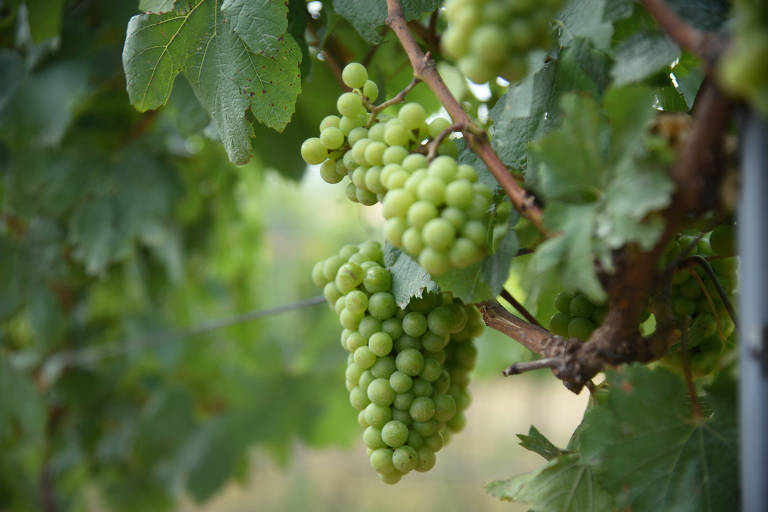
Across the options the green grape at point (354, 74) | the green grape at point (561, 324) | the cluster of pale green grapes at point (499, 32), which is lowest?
the green grape at point (561, 324)

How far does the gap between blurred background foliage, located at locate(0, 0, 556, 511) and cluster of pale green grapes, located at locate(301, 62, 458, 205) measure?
0.32 meters

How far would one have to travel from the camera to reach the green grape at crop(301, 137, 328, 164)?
490 mm

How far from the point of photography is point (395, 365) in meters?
0.53

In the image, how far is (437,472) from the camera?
470 centimetres

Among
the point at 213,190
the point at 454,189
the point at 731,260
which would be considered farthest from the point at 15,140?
the point at 731,260

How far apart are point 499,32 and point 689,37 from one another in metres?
0.10

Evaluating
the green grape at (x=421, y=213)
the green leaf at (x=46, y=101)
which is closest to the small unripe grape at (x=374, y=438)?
the green grape at (x=421, y=213)

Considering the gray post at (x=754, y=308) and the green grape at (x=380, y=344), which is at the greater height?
the gray post at (x=754, y=308)

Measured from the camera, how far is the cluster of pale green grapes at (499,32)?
350 mm

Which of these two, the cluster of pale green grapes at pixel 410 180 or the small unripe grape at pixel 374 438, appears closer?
the cluster of pale green grapes at pixel 410 180

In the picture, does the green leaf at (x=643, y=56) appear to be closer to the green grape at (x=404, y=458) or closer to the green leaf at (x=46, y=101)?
the green grape at (x=404, y=458)

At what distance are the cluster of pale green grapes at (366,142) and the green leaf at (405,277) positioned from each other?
72 mm

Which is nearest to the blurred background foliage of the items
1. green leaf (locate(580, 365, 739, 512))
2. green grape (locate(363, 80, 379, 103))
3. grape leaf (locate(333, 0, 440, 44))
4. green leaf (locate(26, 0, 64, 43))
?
green leaf (locate(26, 0, 64, 43))

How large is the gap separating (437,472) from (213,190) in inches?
146
